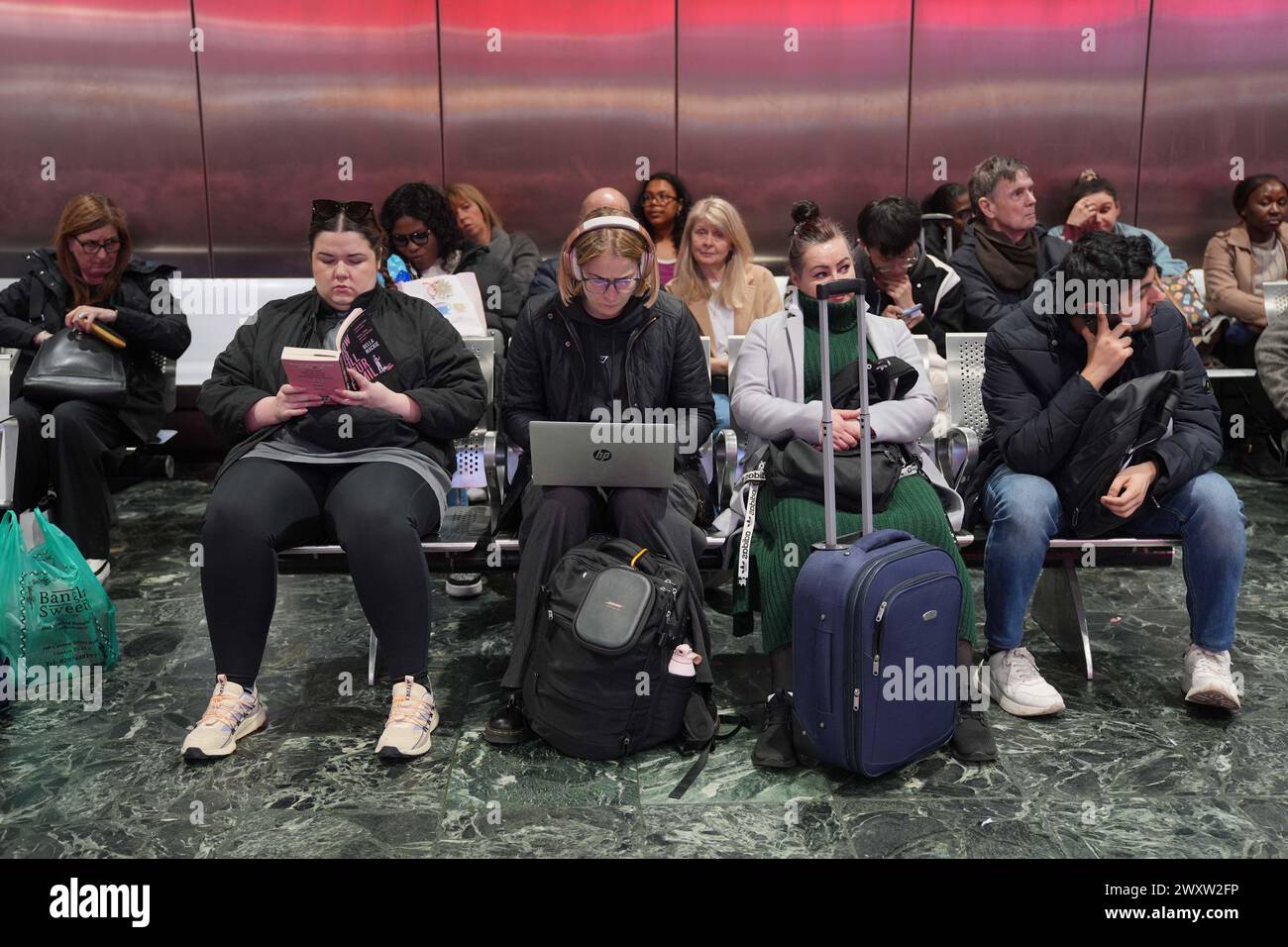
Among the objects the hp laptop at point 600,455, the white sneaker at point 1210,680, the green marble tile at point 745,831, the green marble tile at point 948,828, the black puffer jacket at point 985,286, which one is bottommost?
the green marble tile at point 745,831

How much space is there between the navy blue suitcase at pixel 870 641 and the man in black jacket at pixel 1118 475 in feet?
1.69

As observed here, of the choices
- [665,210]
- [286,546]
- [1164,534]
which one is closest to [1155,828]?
[1164,534]

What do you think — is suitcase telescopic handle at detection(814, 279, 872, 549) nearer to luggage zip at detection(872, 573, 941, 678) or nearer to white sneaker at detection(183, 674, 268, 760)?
luggage zip at detection(872, 573, 941, 678)

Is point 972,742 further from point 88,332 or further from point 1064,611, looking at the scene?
point 88,332

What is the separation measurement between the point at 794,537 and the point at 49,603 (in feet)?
7.59

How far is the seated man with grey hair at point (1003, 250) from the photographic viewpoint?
4910 mm

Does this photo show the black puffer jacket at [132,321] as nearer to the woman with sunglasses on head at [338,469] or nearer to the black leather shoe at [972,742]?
the woman with sunglasses on head at [338,469]

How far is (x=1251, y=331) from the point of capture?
6180 mm

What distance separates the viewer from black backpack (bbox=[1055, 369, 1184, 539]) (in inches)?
134

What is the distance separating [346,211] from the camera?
3.51 m

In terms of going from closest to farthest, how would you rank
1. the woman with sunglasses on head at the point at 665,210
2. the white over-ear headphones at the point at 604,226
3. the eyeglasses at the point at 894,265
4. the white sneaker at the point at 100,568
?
1. the white over-ear headphones at the point at 604,226
2. the white sneaker at the point at 100,568
3. the eyeglasses at the point at 894,265
4. the woman with sunglasses on head at the point at 665,210

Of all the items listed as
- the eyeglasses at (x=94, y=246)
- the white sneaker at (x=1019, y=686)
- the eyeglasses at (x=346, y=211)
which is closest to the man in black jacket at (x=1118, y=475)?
the white sneaker at (x=1019, y=686)

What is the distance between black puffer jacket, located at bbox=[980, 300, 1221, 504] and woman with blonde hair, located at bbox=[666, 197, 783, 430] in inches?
49.5
